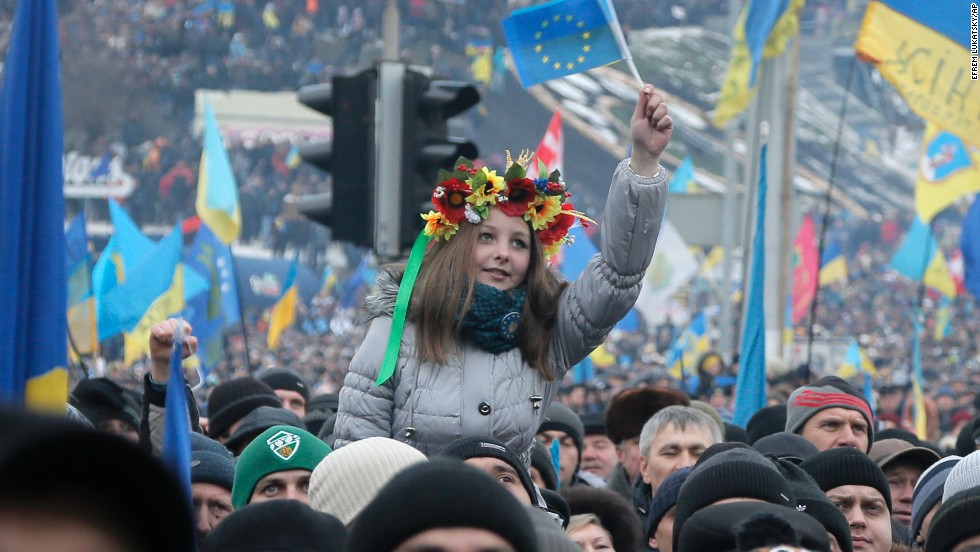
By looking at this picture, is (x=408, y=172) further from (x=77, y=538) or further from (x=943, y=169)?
(x=943, y=169)

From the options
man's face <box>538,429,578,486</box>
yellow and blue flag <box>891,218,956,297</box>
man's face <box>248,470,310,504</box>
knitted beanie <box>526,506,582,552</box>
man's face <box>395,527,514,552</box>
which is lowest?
yellow and blue flag <box>891,218,956,297</box>

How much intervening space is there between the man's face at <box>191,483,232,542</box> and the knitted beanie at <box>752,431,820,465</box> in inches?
66.4

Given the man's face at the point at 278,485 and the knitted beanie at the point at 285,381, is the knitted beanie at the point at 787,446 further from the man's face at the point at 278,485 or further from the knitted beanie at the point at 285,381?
the knitted beanie at the point at 285,381

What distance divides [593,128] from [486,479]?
38117 millimetres

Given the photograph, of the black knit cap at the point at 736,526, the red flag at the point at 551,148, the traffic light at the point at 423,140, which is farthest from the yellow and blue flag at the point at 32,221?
the red flag at the point at 551,148

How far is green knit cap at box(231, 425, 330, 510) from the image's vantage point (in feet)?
13.3

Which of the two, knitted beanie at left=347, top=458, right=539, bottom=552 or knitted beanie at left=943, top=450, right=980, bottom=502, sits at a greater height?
knitted beanie at left=347, top=458, right=539, bottom=552

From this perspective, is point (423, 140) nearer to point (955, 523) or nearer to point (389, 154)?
point (389, 154)

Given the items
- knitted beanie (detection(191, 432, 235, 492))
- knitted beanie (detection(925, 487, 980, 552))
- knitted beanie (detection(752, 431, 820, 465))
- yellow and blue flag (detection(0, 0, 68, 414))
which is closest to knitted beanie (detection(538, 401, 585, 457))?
knitted beanie (detection(752, 431, 820, 465))

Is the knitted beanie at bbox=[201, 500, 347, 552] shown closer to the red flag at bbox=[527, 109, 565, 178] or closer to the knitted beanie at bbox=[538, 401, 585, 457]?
the knitted beanie at bbox=[538, 401, 585, 457]

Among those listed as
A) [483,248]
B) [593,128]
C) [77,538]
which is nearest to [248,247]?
[593,128]

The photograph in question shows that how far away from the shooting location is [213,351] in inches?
486

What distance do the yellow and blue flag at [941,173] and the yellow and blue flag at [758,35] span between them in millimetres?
1673

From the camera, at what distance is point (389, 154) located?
23.1 feet
